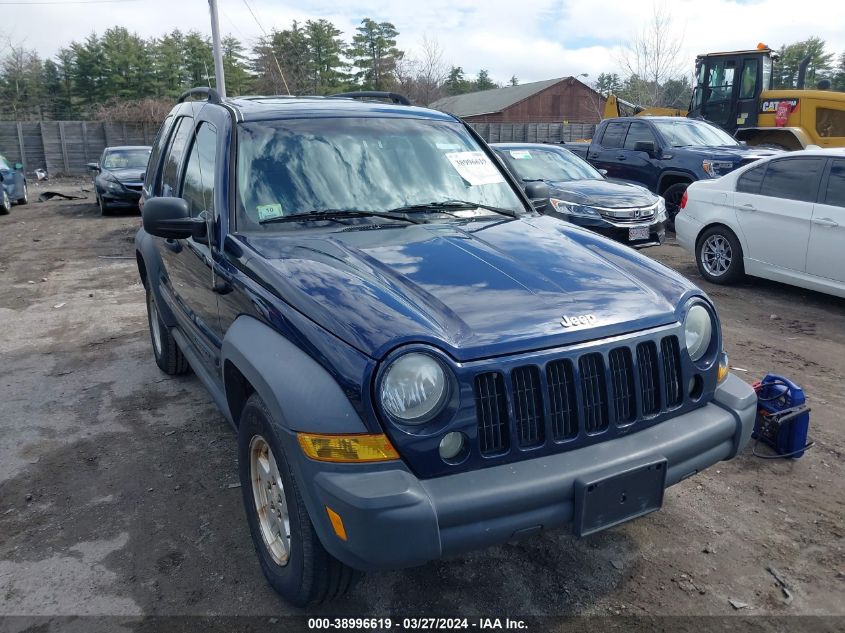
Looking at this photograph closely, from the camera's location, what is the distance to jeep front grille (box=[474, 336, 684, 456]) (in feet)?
7.61

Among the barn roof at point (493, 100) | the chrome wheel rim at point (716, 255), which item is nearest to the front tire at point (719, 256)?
the chrome wheel rim at point (716, 255)

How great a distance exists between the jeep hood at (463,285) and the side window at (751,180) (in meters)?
5.34

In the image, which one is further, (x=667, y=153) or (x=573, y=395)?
(x=667, y=153)

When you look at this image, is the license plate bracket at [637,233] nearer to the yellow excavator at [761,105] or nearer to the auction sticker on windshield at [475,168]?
the auction sticker on windshield at [475,168]

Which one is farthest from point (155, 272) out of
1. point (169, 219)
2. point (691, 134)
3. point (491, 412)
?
point (691, 134)

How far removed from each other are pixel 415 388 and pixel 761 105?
16140 mm

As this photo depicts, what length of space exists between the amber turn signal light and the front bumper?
0.08 ft

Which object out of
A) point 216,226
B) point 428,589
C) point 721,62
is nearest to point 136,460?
point 216,226

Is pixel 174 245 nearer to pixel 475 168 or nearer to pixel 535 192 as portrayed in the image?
pixel 475 168

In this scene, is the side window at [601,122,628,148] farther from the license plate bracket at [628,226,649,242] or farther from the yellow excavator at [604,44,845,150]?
the license plate bracket at [628,226,649,242]

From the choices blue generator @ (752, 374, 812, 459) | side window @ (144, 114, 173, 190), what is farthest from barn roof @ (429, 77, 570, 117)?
blue generator @ (752, 374, 812, 459)

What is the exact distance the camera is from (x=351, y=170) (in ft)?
11.6

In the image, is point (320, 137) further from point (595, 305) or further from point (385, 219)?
point (595, 305)

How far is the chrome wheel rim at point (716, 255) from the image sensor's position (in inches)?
320
